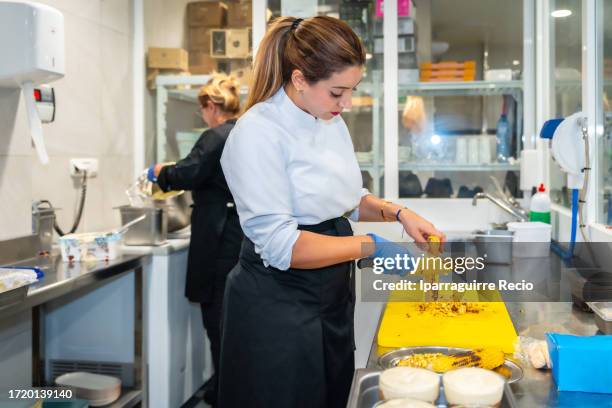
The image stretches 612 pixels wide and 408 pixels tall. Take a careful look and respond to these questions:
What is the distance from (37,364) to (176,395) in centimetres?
67

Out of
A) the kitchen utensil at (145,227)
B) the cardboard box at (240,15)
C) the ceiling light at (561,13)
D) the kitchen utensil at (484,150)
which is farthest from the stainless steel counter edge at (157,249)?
the ceiling light at (561,13)

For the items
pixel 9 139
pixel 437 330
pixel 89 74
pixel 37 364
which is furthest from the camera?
pixel 89 74

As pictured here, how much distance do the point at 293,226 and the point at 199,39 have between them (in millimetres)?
2641

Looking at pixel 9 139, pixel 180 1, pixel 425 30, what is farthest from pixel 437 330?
pixel 180 1

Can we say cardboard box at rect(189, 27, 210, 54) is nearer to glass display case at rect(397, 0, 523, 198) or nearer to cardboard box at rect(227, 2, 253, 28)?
cardboard box at rect(227, 2, 253, 28)

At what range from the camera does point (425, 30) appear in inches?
147

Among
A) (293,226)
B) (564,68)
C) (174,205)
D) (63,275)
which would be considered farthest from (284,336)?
(564,68)

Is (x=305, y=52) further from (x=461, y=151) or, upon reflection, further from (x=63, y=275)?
(x=461, y=151)

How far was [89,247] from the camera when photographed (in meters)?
2.48

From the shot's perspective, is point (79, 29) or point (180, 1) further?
point (180, 1)

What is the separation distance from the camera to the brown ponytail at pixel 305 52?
154cm

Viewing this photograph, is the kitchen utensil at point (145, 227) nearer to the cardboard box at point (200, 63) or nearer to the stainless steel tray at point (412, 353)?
the cardboard box at point (200, 63)

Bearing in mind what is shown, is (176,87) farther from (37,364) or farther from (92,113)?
(37,364)

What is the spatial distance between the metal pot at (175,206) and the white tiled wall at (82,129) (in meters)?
0.35
